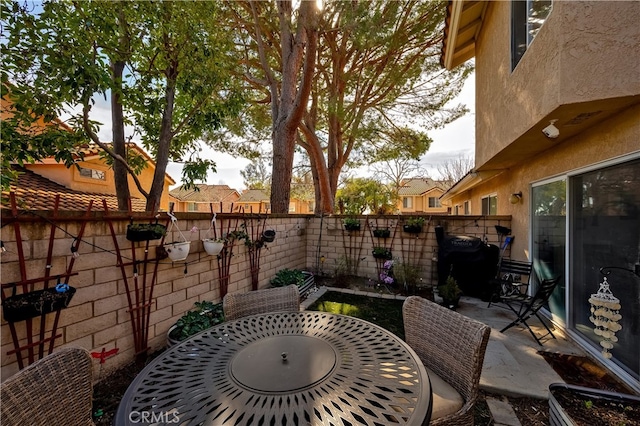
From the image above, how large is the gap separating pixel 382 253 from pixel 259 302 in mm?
3442

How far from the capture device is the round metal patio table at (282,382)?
0.92m

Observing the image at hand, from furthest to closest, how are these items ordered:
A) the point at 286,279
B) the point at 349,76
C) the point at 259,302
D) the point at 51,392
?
the point at 349,76, the point at 286,279, the point at 259,302, the point at 51,392

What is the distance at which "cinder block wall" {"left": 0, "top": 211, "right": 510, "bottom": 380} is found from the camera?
5.75 feet

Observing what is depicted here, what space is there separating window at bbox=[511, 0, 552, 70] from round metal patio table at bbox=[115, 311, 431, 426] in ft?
11.3

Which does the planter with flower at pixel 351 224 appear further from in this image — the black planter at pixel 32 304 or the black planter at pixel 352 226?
the black planter at pixel 32 304

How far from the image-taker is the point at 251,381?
3.60 ft

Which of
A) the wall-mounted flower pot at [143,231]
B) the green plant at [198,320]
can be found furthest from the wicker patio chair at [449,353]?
the wall-mounted flower pot at [143,231]

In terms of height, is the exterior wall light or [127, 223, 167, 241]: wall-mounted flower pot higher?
the exterior wall light

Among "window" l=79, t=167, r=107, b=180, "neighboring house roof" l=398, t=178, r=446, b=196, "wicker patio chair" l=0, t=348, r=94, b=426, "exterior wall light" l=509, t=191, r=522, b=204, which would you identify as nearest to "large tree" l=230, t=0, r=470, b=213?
"exterior wall light" l=509, t=191, r=522, b=204

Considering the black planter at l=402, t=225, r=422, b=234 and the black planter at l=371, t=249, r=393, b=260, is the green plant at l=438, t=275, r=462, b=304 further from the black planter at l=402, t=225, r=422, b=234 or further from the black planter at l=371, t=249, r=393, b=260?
the black planter at l=371, t=249, r=393, b=260

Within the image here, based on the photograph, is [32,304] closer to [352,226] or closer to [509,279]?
[352,226]

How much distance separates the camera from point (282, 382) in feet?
3.56

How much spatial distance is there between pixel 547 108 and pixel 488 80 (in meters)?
2.25

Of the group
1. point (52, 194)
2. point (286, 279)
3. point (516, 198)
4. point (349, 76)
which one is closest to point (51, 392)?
point (286, 279)
